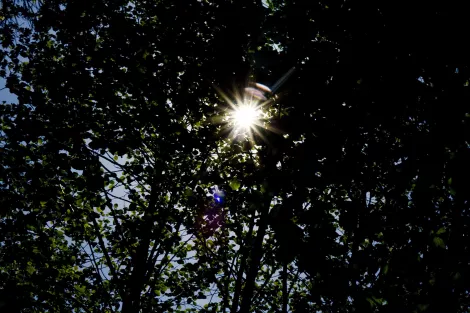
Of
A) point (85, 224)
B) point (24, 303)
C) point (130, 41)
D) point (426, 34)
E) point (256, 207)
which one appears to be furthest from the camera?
point (85, 224)


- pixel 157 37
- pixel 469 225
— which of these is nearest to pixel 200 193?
pixel 157 37

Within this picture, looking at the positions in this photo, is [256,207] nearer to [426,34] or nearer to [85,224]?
[426,34]

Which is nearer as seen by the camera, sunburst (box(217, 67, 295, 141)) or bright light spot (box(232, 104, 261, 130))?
sunburst (box(217, 67, 295, 141))

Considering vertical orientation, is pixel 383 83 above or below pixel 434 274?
above

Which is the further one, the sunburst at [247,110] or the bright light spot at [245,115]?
the bright light spot at [245,115]

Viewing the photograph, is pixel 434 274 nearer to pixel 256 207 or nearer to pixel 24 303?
pixel 256 207

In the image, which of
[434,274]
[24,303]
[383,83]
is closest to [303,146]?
[383,83]

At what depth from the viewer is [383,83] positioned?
10.2 ft

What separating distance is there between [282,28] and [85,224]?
24.2ft

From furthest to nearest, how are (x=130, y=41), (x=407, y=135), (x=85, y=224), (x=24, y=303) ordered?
(x=85, y=224), (x=130, y=41), (x=24, y=303), (x=407, y=135)

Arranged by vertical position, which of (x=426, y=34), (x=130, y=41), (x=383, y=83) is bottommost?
(x=383, y=83)

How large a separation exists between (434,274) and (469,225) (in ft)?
1.95

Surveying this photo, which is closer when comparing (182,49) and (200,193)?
(182,49)

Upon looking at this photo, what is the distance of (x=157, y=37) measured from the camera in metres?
6.10
